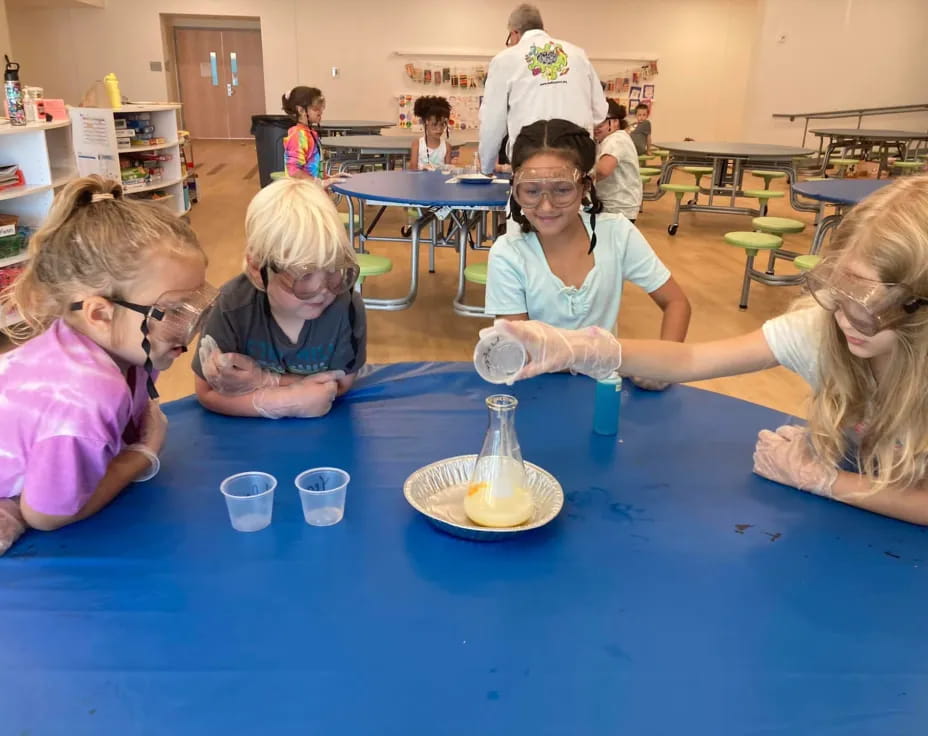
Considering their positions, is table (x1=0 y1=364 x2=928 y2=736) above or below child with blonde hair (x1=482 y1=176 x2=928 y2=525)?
below

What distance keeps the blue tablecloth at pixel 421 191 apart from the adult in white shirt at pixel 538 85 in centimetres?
41

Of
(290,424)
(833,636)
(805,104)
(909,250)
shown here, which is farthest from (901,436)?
(805,104)

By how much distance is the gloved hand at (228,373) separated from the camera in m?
1.53

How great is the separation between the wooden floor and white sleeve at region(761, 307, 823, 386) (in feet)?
3.85

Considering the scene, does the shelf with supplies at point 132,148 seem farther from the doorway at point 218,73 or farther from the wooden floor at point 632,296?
the doorway at point 218,73

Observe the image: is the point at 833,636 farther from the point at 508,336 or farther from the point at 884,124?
the point at 884,124

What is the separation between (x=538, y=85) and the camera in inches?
154

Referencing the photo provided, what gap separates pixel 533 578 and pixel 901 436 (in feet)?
2.17

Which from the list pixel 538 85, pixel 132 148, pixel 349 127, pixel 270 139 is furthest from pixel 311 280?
pixel 270 139

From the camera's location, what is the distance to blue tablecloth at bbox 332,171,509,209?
3.50 metres

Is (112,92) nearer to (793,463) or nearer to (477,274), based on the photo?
(477,274)

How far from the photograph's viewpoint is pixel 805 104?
12.1 meters

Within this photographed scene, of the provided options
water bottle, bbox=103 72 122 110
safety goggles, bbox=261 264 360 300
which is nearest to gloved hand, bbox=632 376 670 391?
safety goggles, bbox=261 264 360 300

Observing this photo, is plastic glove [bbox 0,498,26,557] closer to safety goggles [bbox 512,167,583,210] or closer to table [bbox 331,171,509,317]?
safety goggles [bbox 512,167,583,210]
